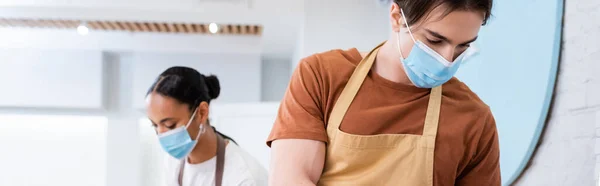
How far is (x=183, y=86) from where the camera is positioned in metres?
2.21

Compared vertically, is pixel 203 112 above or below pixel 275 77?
above

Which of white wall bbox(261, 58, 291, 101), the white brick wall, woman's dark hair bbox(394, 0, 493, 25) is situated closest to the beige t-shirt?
woman's dark hair bbox(394, 0, 493, 25)

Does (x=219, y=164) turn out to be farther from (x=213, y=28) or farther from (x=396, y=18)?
(x=213, y=28)

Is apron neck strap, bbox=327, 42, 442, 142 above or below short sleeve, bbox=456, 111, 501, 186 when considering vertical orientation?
above

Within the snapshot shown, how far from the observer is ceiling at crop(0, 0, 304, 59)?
3715 millimetres

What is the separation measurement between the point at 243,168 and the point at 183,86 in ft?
1.28

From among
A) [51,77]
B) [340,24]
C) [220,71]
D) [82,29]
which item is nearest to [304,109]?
[340,24]

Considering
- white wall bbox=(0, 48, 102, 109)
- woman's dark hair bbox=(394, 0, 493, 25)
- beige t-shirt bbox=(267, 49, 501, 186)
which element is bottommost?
white wall bbox=(0, 48, 102, 109)

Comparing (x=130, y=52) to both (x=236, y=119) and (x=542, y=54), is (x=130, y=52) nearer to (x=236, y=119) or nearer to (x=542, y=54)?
(x=236, y=119)

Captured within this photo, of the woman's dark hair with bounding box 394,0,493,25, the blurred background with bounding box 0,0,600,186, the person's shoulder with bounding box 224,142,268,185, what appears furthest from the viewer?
the person's shoulder with bounding box 224,142,268,185

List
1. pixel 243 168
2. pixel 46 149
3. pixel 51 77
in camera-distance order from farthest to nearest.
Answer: pixel 46 149 → pixel 51 77 → pixel 243 168

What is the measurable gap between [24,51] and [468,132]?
4644mm

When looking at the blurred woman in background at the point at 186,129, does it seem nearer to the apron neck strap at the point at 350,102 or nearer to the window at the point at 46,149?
the apron neck strap at the point at 350,102

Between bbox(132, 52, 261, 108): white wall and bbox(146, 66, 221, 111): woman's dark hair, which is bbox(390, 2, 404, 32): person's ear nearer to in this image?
bbox(146, 66, 221, 111): woman's dark hair
